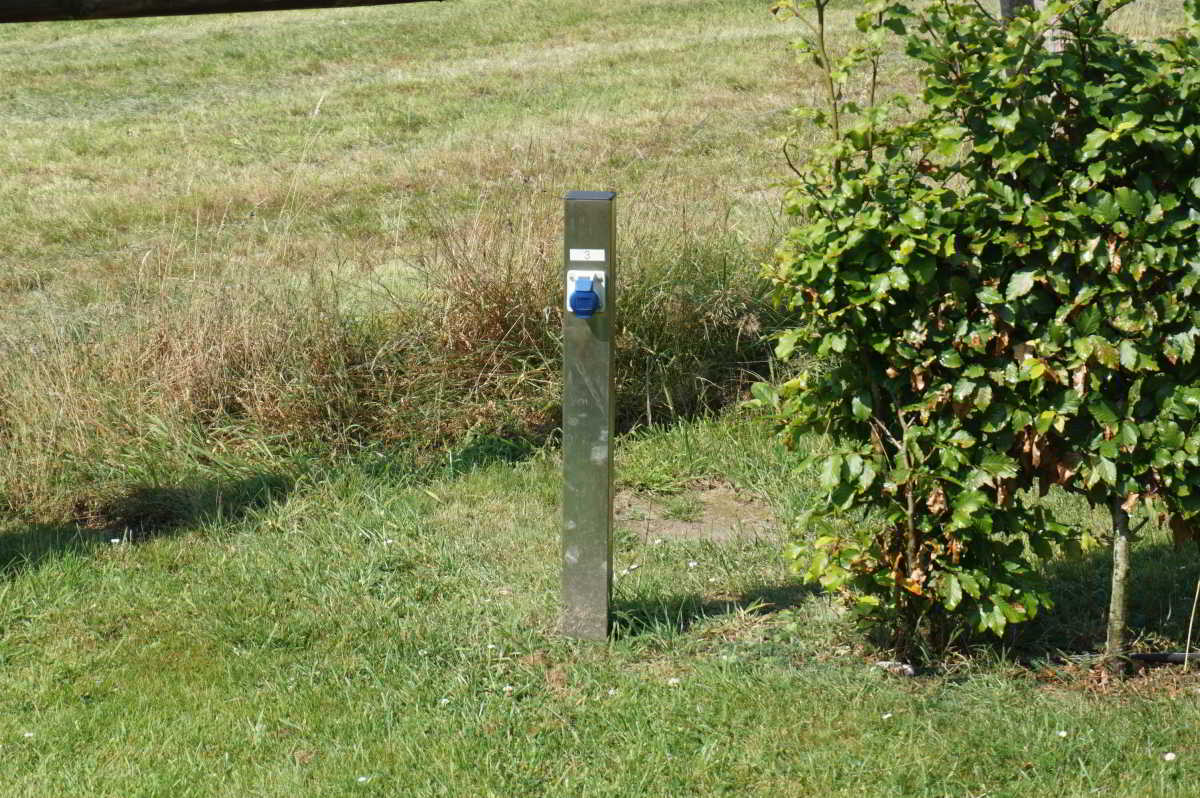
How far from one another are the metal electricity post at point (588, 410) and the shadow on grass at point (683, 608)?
0.41 ft

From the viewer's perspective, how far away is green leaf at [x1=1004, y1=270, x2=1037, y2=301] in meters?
3.76

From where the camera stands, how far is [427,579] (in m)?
4.91

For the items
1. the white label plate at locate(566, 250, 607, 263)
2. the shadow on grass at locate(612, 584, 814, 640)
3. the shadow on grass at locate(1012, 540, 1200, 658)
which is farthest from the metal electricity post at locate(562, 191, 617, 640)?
the shadow on grass at locate(1012, 540, 1200, 658)

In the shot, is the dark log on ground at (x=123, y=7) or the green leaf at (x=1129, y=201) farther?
the dark log on ground at (x=123, y=7)

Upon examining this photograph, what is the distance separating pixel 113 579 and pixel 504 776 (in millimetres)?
2070

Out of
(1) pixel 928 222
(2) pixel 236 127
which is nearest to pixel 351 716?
(1) pixel 928 222

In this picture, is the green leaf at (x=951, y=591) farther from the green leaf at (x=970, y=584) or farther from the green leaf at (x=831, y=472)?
the green leaf at (x=831, y=472)

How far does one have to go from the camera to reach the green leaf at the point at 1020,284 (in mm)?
3764

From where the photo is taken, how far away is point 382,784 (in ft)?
11.8

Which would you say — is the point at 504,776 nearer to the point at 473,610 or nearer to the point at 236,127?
the point at 473,610

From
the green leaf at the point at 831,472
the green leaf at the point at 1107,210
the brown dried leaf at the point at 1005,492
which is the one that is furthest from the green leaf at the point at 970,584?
the green leaf at the point at 1107,210


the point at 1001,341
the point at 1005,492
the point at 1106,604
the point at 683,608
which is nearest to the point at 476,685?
the point at 683,608

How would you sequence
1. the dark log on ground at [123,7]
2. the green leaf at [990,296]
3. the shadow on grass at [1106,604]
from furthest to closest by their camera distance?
the dark log on ground at [123,7], the shadow on grass at [1106,604], the green leaf at [990,296]

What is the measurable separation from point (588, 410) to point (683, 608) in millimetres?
865
